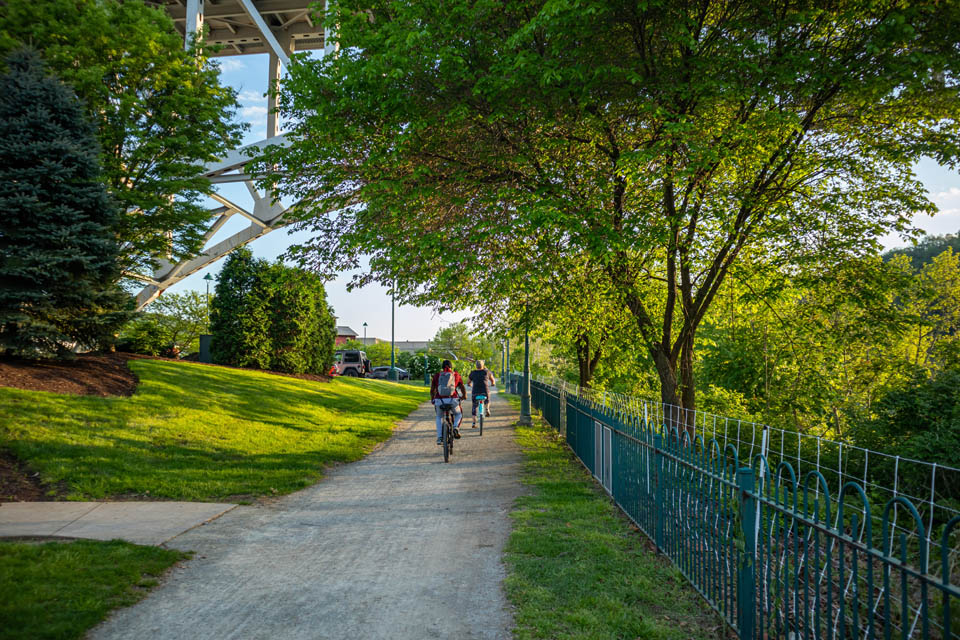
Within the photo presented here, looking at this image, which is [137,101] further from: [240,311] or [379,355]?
[379,355]

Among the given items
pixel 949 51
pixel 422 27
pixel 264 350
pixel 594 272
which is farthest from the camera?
pixel 264 350

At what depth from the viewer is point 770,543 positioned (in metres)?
3.53

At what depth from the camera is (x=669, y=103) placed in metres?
8.91

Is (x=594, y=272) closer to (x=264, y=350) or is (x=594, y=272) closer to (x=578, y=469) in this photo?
(x=578, y=469)


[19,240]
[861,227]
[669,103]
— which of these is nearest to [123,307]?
[19,240]

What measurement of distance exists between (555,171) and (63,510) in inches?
332

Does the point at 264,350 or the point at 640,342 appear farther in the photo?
the point at 264,350

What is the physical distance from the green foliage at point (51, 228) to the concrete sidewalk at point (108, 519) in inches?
265

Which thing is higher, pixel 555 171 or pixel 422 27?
pixel 422 27

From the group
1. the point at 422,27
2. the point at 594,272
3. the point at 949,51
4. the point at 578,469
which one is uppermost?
the point at 422,27

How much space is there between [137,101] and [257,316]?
304 inches

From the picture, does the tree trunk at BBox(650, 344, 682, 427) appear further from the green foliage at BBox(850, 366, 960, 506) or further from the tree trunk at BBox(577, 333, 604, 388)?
the tree trunk at BBox(577, 333, 604, 388)

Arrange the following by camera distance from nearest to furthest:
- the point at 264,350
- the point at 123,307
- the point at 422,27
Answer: the point at 422,27, the point at 123,307, the point at 264,350

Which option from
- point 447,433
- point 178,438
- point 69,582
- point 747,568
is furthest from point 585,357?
point 69,582
